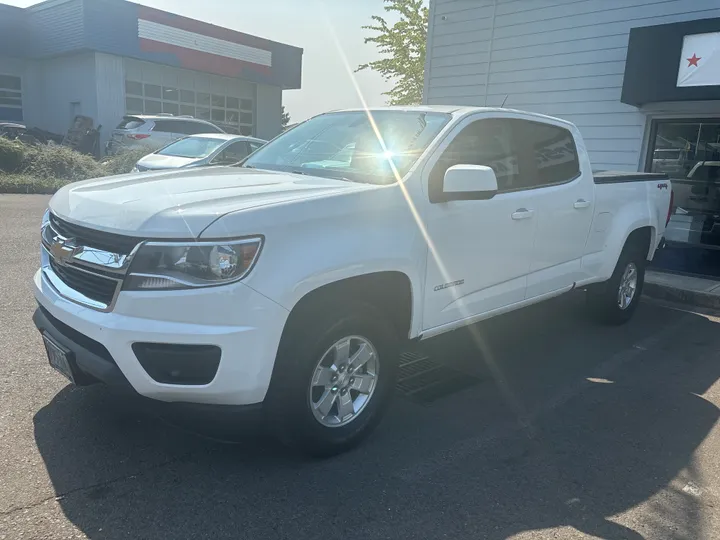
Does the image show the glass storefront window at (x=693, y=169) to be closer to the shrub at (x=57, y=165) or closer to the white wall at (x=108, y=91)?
the shrub at (x=57, y=165)

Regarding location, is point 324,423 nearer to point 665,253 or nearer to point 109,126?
point 665,253

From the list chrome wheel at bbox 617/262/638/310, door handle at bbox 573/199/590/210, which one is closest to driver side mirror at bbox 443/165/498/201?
door handle at bbox 573/199/590/210

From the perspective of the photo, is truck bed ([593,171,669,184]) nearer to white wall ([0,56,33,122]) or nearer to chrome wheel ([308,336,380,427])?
chrome wheel ([308,336,380,427])

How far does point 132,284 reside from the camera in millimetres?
2639

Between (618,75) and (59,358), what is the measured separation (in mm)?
9726

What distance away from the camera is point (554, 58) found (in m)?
10.7

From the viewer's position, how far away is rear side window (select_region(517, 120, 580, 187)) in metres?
4.66

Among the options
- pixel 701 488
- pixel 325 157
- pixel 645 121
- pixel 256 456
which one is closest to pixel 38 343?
pixel 256 456

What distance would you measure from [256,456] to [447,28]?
11.1 meters

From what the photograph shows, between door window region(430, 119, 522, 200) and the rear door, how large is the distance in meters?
0.19

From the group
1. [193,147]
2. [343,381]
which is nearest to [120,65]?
[193,147]

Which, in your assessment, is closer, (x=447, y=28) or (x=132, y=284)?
(x=132, y=284)

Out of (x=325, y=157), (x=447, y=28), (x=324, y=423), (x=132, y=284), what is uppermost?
(x=447, y=28)

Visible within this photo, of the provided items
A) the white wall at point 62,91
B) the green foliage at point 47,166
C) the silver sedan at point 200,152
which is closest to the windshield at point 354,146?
the silver sedan at point 200,152
